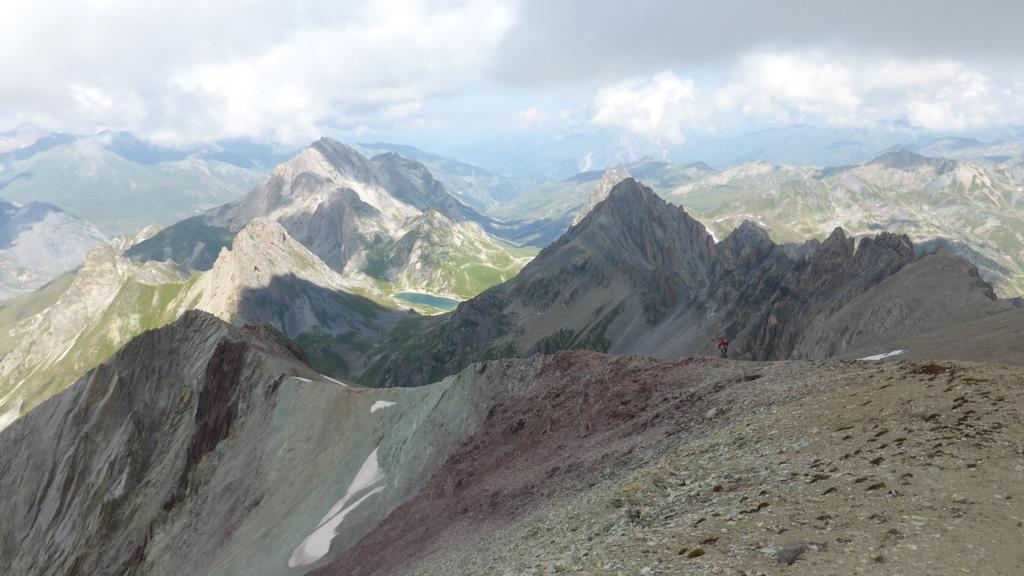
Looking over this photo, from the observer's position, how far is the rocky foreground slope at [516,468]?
1952 centimetres

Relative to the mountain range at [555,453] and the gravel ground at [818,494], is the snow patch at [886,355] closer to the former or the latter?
the mountain range at [555,453]

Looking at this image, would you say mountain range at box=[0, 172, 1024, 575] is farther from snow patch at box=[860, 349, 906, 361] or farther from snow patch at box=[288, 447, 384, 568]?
snow patch at box=[860, 349, 906, 361]

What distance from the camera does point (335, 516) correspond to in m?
57.4

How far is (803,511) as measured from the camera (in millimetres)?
20359

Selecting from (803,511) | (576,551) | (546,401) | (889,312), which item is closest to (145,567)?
(546,401)

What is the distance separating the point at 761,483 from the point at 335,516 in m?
44.9

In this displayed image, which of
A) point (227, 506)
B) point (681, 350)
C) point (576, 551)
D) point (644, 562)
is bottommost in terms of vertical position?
point (681, 350)

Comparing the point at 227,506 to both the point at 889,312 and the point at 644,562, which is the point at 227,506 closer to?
the point at 644,562

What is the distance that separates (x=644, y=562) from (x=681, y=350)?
139189mm

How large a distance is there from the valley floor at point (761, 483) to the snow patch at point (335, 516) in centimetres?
935

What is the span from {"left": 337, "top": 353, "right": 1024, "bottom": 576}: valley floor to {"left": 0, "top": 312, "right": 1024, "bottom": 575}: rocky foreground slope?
0.11 metres

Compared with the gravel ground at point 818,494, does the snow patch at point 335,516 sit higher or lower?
lower

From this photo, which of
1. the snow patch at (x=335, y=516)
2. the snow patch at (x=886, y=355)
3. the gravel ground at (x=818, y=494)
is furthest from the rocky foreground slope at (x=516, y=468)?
the snow patch at (x=886, y=355)

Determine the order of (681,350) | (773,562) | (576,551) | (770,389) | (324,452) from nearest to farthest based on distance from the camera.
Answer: (773,562) < (576,551) < (770,389) < (324,452) < (681,350)
